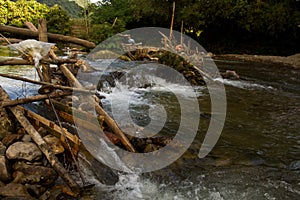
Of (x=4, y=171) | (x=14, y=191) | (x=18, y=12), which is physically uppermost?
(x=18, y=12)

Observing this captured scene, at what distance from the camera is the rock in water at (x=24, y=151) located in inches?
168

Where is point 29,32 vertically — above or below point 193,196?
above

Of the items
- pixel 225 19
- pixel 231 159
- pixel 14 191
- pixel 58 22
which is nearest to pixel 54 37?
pixel 14 191

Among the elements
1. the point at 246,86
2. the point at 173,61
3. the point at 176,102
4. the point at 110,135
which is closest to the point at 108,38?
the point at 173,61

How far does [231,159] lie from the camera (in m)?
5.48

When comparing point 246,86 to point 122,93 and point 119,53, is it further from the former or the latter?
point 119,53

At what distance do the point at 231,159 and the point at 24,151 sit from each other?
3.81 meters

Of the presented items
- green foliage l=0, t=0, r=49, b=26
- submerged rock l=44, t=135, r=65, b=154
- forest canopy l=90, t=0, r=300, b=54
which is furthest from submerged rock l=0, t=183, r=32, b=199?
green foliage l=0, t=0, r=49, b=26

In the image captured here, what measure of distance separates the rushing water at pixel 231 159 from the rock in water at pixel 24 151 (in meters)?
0.89

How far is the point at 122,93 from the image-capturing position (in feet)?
34.0

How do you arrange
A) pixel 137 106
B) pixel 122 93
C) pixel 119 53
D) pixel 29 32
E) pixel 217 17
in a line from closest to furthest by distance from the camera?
pixel 29 32 < pixel 137 106 < pixel 122 93 < pixel 119 53 < pixel 217 17

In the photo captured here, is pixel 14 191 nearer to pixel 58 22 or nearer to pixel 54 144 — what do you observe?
pixel 54 144

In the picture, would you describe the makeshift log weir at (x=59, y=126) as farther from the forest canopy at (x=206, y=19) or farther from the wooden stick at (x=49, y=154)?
the forest canopy at (x=206, y=19)

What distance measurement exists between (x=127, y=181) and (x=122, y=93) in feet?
19.8
